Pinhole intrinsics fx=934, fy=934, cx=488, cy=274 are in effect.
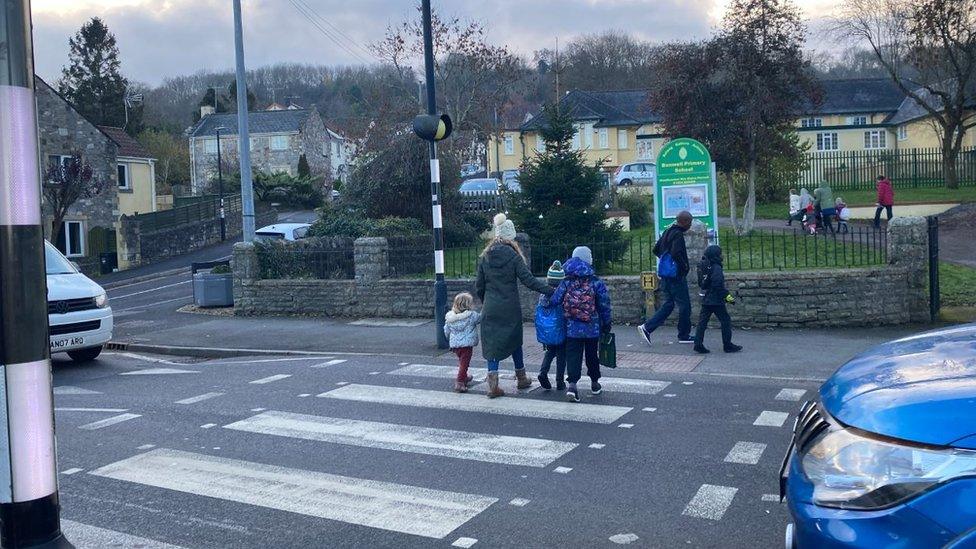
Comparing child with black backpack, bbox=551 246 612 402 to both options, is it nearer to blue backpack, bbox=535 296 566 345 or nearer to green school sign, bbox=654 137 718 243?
blue backpack, bbox=535 296 566 345

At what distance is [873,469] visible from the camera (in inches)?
131

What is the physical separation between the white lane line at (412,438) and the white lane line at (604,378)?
237 centimetres

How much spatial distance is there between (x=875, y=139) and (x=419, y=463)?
60.5m

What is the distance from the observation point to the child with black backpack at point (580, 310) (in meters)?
9.73

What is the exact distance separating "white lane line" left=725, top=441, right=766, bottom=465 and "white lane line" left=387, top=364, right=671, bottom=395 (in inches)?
91.0

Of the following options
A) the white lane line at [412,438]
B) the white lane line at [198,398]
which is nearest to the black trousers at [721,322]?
the white lane line at [412,438]

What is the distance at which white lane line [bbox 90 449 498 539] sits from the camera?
20.7ft

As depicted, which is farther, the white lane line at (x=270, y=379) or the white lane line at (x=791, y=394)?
the white lane line at (x=270, y=379)

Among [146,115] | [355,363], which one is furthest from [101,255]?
[146,115]

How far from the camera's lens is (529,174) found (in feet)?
61.0

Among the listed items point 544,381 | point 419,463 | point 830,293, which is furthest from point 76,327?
point 830,293

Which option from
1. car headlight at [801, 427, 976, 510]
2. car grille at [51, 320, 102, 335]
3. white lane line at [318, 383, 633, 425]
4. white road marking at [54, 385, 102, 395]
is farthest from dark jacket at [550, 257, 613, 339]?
car grille at [51, 320, 102, 335]

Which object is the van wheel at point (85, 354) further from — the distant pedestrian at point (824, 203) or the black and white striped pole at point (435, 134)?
the distant pedestrian at point (824, 203)

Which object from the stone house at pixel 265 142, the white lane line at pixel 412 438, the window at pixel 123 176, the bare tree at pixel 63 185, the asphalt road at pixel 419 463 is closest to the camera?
the asphalt road at pixel 419 463
